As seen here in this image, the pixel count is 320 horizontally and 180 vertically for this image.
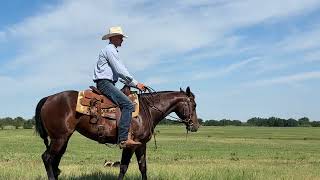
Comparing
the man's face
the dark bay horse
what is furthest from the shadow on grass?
the man's face

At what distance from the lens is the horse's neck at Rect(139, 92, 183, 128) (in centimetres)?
1120

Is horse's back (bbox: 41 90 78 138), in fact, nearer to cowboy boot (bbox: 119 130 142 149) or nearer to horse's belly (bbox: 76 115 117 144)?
horse's belly (bbox: 76 115 117 144)

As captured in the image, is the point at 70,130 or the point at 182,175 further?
the point at 182,175

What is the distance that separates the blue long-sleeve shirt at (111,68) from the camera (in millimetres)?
10234

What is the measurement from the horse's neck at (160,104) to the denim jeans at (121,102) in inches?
32.6

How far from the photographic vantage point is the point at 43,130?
10.7 m

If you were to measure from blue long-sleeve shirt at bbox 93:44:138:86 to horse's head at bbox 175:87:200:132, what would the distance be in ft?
4.92

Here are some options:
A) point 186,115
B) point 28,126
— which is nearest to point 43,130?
point 186,115

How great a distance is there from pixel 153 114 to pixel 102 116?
4.22 feet

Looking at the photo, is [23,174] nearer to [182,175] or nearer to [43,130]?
[43,130]

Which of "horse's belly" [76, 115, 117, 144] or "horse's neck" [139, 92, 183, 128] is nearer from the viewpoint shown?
"horse's belly" [76, 115, 117, 144]

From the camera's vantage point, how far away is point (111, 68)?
34.2ft

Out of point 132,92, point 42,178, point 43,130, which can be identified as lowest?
point 42,178

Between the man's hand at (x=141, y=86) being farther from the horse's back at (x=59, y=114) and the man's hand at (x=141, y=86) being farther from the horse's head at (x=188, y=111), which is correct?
the horse's back at (x=59, y=114)
